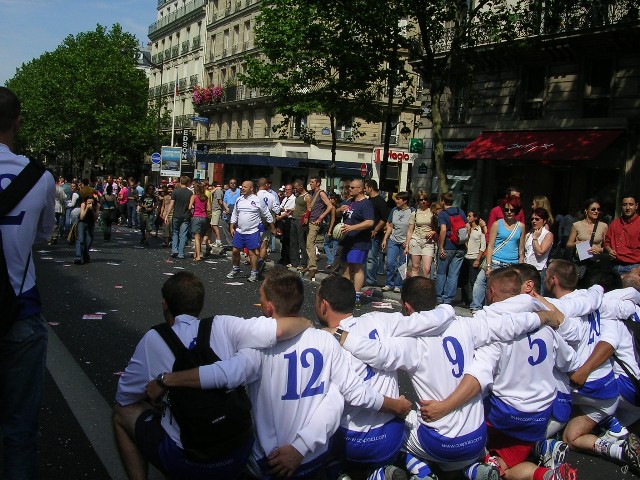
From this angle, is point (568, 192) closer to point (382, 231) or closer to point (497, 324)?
point (382, 231)

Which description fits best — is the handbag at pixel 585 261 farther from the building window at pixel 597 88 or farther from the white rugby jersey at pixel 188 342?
the building window at pixel 597 88

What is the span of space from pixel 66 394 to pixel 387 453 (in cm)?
297

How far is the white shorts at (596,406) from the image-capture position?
5.40 metres

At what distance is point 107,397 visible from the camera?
19.7 feet

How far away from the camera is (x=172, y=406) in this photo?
3.58 m

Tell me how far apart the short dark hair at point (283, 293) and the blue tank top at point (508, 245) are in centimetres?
718

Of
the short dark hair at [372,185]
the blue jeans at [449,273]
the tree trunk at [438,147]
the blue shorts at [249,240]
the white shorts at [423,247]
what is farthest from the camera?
the tree trunk at [438,147]

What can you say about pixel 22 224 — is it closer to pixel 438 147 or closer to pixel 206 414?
pixel 206 414

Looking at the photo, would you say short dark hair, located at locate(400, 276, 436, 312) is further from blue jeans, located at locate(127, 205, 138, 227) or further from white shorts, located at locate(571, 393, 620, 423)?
blue jeans, located at locate(127, 205, 138, 227)

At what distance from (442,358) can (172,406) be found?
1.56m

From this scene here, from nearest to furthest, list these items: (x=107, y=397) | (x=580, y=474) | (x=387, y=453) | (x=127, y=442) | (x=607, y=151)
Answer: (x=127, y=442), (x=387, y=453), (x=580, y=474), (x=107, y=397), (x=607, y=151)

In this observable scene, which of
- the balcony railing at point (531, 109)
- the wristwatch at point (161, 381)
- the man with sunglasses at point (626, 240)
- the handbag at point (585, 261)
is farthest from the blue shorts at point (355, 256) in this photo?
the balcony railing at point (531, 109)

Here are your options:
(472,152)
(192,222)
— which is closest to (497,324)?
(192,222)

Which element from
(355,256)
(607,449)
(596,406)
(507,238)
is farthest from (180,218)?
(607,449)
